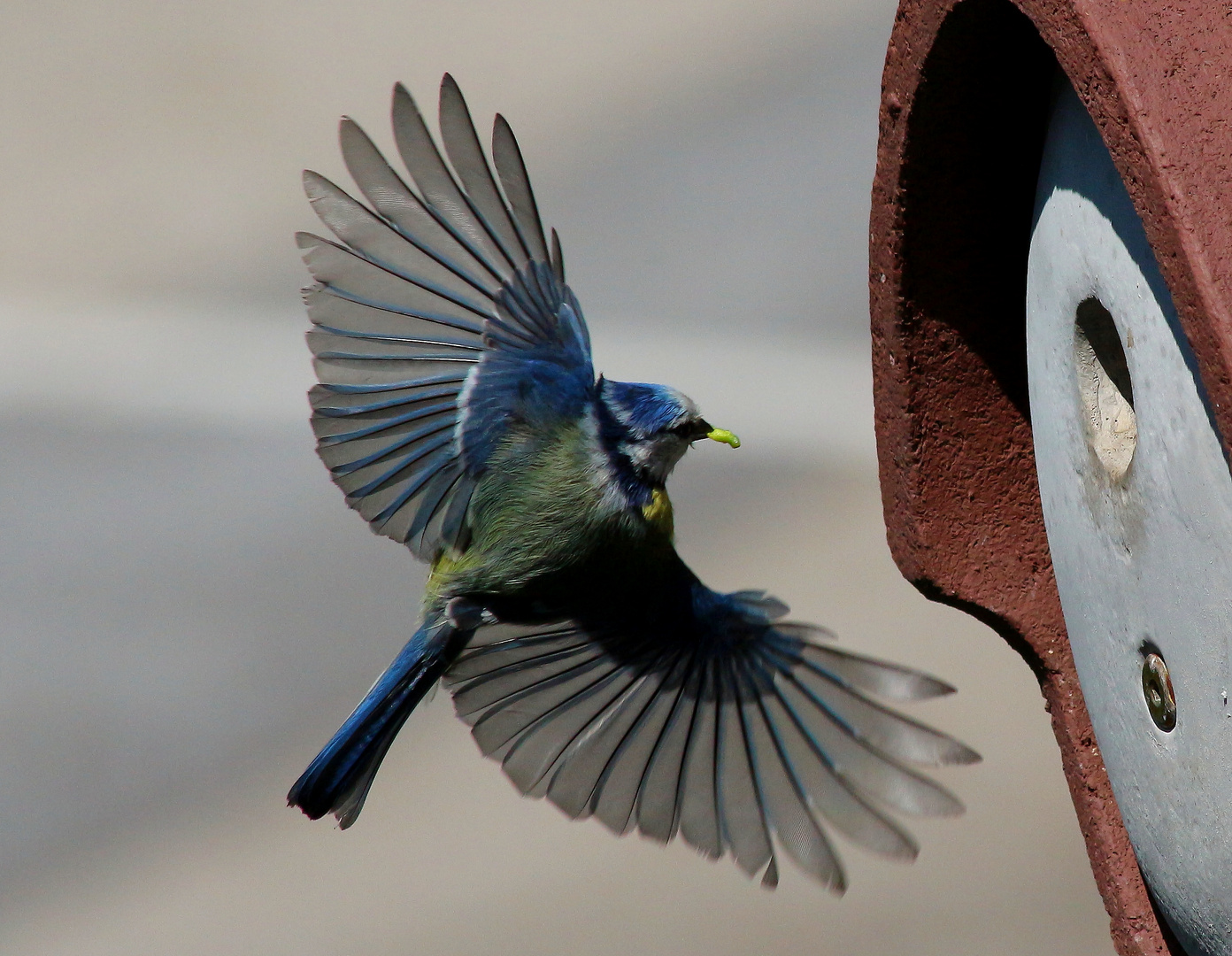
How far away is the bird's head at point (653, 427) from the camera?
7.11ft

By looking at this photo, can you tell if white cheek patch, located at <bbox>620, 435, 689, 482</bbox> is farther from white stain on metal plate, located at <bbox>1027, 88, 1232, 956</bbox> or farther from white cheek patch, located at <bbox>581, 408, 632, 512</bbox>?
white stain on metal plate, located at <bbox>1027, 88, 1232, 956</bbox>

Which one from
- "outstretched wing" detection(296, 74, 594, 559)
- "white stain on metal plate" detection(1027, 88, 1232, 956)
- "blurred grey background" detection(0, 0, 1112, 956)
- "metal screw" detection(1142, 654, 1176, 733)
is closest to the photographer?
"white stain on metal plate" detection(1027, 88, 1232, 956)

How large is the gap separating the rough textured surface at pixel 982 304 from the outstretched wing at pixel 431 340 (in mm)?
628

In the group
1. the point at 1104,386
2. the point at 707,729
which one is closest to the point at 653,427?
the point at 707,729

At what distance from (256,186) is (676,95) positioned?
5.83 ft

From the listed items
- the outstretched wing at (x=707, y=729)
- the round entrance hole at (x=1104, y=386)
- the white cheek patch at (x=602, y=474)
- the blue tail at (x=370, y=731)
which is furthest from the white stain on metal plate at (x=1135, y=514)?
the blue tail at (x=370, y=731)

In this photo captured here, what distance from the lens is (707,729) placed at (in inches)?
92.7

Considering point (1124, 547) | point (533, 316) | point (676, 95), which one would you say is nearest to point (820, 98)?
point (676, 95)

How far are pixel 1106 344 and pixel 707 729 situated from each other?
113 centimetres

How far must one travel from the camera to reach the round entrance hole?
1.36 m

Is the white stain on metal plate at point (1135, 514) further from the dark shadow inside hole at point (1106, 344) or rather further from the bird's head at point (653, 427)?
the bird's head at point (653, 427)

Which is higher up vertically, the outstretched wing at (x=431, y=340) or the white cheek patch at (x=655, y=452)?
the outstretched wing at (x=431, y=340)

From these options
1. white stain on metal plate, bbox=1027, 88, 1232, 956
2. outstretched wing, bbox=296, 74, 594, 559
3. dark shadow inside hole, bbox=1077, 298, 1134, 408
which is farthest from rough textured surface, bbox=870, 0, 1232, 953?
outstretched wing, bbox=296, 74, 594, 559

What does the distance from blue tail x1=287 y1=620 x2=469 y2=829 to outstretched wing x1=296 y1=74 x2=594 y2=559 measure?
16cm
